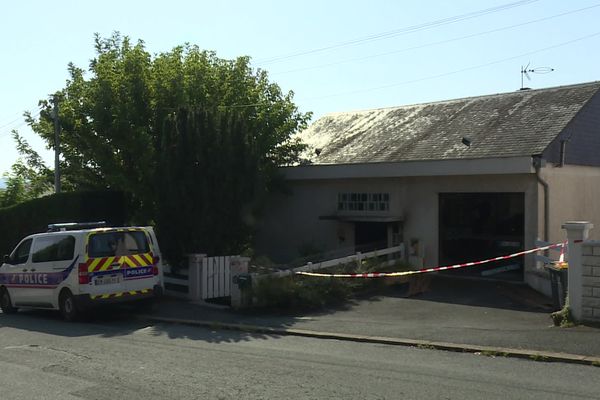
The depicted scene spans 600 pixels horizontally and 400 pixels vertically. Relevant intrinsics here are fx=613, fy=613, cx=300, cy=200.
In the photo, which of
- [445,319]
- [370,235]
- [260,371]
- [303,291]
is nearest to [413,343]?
[445,319]

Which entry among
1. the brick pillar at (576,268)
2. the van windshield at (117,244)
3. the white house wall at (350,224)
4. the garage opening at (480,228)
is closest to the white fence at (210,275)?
the van windshield at (117,244)

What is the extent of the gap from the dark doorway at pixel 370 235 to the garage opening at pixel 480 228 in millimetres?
1832

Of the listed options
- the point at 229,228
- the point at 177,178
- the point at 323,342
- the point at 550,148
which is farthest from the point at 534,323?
the point at 177,178

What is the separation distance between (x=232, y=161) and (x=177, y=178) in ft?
4.33

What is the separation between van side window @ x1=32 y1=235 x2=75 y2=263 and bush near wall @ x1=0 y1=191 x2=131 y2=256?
5.92 meters

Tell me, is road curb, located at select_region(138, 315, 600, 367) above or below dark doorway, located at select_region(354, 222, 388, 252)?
below

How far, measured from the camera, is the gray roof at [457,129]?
50.1 feet

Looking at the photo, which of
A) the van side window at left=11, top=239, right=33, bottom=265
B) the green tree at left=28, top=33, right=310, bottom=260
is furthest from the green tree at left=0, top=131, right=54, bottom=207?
the van side window at left=11, top=239, right=33, bottom=265

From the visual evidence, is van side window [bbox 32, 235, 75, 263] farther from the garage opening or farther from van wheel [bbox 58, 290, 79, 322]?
the garage opening

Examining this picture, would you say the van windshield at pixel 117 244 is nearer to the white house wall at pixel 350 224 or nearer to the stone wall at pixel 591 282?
the white house wall at pixel 350 224

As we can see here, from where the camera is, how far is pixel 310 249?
1816 centimetres

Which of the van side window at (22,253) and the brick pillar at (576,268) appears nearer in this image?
the brick pillar at (576,268)

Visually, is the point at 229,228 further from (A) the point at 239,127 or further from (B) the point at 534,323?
(B) the point at 534,323

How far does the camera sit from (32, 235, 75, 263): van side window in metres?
12.4
